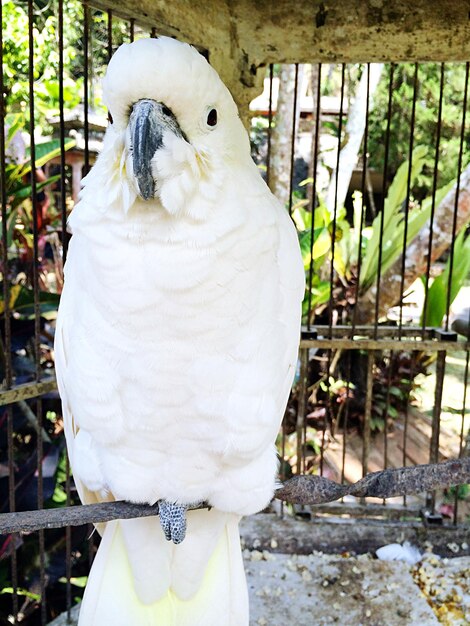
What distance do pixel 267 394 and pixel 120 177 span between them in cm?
49

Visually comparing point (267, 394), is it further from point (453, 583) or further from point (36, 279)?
point (453, 583)

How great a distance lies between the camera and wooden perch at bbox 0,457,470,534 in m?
1.06

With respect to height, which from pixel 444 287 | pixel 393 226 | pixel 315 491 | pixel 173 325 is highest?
pixel 393 226

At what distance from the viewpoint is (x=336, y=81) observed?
33.6 feet

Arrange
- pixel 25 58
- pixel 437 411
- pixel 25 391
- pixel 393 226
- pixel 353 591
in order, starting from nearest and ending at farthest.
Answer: pixel 25 391
pixel 353 591
pixel 437 411
pixel 393 226
pixel 25 58

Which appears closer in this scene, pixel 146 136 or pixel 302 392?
pixel 146 136

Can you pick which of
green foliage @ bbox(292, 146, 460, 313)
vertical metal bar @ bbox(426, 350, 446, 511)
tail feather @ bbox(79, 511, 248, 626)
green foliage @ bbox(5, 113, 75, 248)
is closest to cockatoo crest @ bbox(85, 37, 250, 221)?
tail feather @ bbox(79, 511, 248, 626)

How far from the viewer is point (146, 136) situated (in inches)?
38.5

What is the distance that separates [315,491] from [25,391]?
96 cm

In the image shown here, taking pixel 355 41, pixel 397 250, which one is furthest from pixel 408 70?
pixel 355 41

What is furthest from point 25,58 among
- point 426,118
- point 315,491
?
point 426,118

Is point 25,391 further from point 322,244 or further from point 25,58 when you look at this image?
point 25,58

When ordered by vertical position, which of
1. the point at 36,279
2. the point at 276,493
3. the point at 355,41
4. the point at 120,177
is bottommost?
the point at 276,493

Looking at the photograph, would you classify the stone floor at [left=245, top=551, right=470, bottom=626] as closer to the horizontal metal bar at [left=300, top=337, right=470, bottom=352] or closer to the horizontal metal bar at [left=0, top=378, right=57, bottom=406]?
the horizontal metal bar at [left=300, top=337, right=470, bottom=352]
